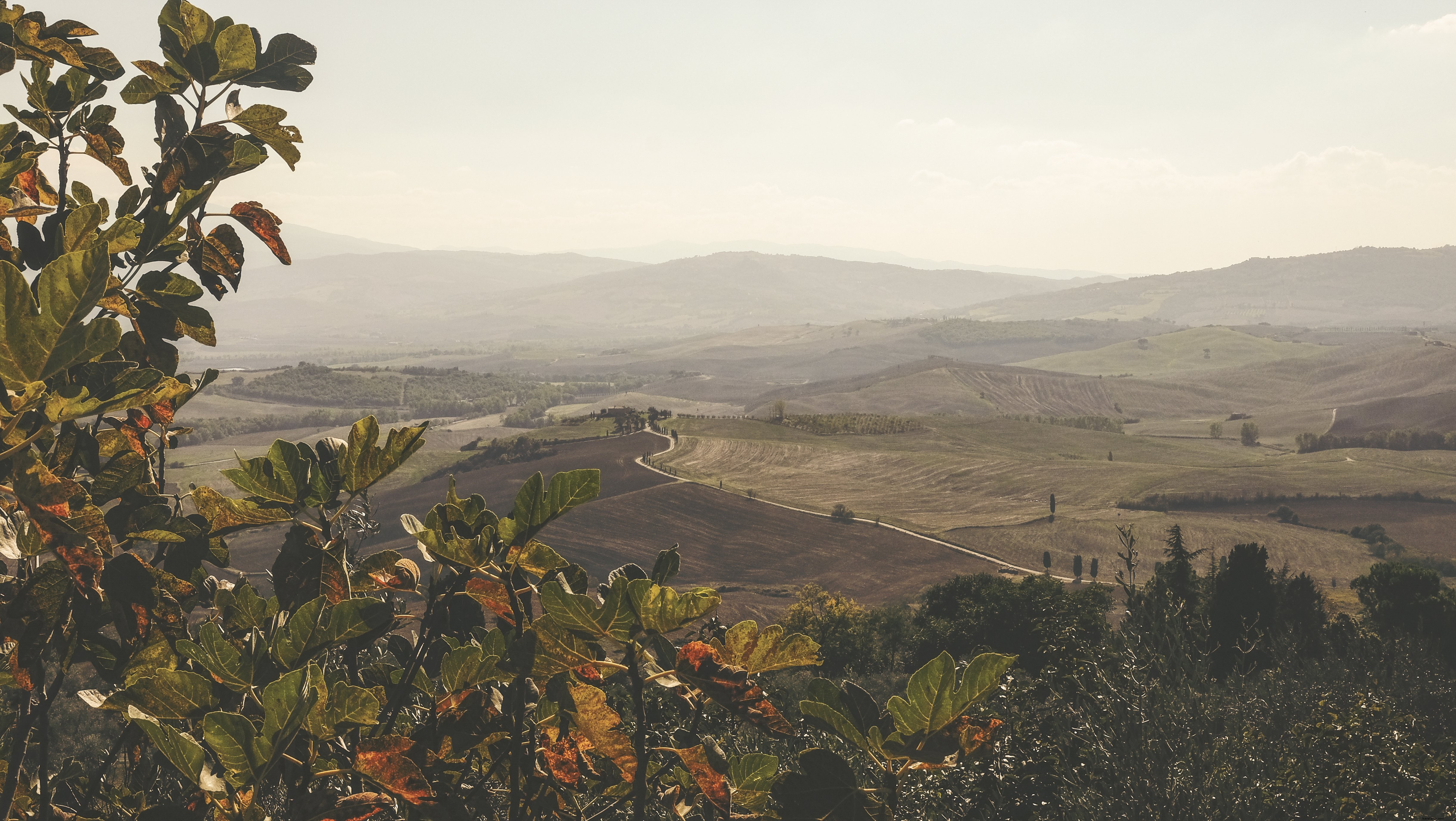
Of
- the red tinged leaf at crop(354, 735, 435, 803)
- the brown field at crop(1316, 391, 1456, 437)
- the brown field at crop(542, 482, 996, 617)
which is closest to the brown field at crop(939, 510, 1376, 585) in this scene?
the brown field at crop(542, 482, 996, 617)

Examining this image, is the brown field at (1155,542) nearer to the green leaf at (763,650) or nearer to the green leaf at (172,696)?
the green leaf at (763,650)

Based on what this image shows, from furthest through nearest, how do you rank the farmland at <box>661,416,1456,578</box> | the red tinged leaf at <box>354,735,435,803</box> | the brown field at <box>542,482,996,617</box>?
the farmland at <box>661,416,1456,578</box> < the brown field at <box>542,482,996,617</box> < the red tinged leaf at <box>354,735,435,803</box>

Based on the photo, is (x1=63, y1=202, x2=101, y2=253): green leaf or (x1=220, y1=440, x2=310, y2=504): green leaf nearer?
(x1=220, y1=440, x2=310, y2=504): green leaf

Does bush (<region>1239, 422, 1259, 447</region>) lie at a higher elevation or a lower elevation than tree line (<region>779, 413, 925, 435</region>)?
lower

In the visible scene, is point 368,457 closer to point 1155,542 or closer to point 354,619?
point 354,619

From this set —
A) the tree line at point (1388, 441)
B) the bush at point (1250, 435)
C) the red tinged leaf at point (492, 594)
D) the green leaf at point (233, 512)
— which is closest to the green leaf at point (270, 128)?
the green leaf at point (233, 512)

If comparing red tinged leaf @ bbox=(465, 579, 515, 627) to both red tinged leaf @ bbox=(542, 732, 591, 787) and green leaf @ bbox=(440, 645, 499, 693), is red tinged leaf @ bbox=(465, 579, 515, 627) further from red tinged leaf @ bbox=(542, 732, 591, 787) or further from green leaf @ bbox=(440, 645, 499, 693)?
red tinged leaf @ bbox=(542, 732, 591, 787)
